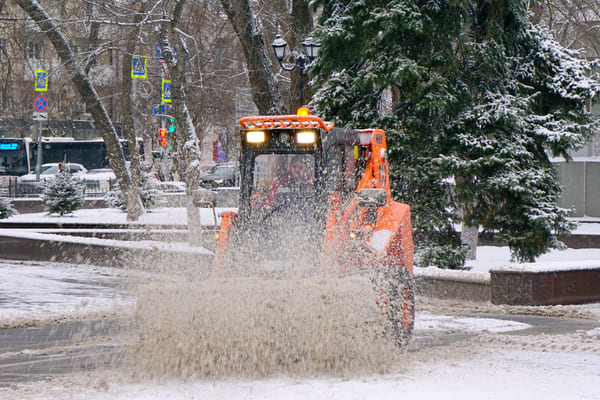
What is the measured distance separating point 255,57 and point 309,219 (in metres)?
11.0

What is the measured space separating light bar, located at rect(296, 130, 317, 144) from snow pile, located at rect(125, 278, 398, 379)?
62.8 inches

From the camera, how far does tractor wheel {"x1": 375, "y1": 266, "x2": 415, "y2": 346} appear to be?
27.5 ft

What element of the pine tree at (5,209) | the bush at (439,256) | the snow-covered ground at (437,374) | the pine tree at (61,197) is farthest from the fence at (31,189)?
the snow-covered ground at (437,374)

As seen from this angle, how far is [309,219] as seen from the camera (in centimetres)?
873

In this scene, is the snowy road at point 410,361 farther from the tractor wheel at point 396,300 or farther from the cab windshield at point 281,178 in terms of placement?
the cab windshield at point 281,178

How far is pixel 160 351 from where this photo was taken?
766 centimetres

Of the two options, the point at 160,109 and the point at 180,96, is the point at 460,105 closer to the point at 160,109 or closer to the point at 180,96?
the point at 180,96

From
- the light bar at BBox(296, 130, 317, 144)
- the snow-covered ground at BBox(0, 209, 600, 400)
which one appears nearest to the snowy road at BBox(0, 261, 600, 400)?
the snow-covered ground at BBox(0, 209, 600, 400)

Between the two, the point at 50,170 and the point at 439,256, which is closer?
the point at 439,256

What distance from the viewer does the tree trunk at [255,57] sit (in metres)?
19.1

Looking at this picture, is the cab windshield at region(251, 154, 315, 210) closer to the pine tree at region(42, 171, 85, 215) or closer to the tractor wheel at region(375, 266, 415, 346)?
the tractor wheel at region(375, 266, 415, 346)

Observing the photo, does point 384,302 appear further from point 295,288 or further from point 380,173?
point 380,173

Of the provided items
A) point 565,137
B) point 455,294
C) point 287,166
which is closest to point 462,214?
point 565,137

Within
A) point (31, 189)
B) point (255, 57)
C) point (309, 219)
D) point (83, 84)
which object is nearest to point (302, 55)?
point (255, 57)
